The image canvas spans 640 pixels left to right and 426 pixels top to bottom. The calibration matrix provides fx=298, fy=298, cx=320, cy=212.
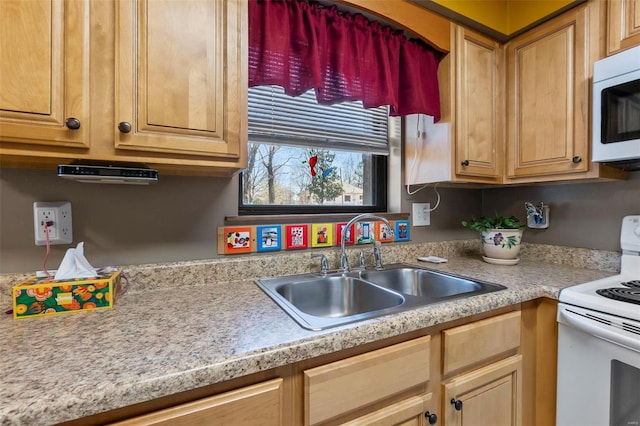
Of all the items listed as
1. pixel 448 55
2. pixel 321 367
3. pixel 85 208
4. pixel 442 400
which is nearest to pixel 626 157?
pixel 448 55

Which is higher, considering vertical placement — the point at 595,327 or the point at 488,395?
the point at 595,327

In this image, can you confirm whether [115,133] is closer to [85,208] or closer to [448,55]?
[85,208]

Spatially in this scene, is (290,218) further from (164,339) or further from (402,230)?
(164,339)

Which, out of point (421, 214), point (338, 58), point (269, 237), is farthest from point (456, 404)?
point (338, 58)

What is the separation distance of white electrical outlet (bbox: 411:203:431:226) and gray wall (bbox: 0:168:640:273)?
0.17ft

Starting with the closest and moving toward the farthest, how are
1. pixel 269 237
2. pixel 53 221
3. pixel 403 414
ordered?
pixel 403 414 < pixel 53 221 < pixel 269 237

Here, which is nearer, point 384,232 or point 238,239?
point 238,239

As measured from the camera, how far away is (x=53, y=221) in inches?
37.2

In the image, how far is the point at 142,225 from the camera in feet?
3.57

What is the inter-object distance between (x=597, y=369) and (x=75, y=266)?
1700 mm

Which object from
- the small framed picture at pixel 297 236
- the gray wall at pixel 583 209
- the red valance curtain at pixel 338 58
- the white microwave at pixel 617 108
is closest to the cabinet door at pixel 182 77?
the red valance curtain at pixel 338 58

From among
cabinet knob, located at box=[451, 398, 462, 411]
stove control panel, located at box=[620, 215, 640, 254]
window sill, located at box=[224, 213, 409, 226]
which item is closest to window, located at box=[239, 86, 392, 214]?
window sill, located at box=[224, 213, 409, 226]

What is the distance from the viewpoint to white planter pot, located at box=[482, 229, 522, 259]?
1504 mm

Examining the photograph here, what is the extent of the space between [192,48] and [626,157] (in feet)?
5.10
